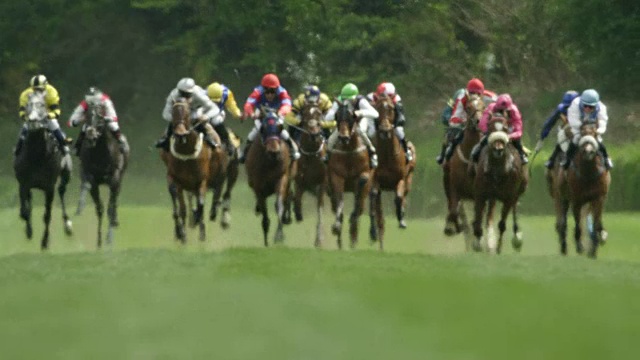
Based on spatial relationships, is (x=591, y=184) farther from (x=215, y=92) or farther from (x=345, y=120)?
(x=215, y=92)

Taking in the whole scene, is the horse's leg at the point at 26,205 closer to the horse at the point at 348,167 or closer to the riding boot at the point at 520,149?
the horse at the point at 348,167

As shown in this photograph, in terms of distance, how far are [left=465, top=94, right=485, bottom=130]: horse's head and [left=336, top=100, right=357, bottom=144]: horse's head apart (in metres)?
1.35

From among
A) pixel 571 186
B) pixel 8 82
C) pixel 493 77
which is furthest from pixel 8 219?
pixel 8 82

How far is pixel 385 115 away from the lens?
2542 cm

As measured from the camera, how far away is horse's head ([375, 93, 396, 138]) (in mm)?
25117

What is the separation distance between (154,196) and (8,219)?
51.6 feet

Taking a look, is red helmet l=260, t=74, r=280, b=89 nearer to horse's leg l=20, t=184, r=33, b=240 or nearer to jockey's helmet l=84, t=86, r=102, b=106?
jockey's helmet l=84, t=86, r=102, b=106

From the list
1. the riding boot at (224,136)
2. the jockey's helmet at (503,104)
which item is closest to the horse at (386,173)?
the jockey's helmet at (503,104)

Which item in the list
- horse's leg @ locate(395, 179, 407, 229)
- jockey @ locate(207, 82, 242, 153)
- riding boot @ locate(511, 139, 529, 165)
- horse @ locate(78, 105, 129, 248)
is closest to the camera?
riding boot @ locate(511, 139, 529, 165)

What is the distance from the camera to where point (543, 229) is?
32.4m

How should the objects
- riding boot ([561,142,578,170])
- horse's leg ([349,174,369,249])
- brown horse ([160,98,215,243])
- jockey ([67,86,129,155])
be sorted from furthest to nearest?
1. jockey ([67,86,129,155])
2. brown horse ([160,98,215,243])
3. horse's leg ([349,174,369,249])
4. riding boot ([561,142,578,170])

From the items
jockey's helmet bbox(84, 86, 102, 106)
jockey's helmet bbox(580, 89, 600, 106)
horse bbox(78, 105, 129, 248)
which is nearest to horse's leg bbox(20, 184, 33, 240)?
horse bbox(78, 105, 129, 248)

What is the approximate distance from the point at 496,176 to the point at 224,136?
5187 millimetres

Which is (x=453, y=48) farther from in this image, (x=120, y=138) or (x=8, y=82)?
(x=120, y=138)
